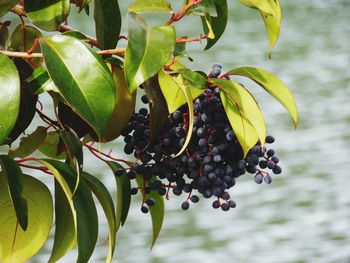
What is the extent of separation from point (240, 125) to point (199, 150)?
0.03m

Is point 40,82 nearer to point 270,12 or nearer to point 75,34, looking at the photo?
point 75,34

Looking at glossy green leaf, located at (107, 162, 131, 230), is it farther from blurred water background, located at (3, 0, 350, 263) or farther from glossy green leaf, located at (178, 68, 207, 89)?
blurred water background, located at (3, 0, 350, 263)

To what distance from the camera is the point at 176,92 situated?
22.3 inches

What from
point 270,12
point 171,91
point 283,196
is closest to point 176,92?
point 171,91

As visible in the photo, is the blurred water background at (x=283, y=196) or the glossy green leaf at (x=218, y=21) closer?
the glossy green leaf at (x=218, y=21)

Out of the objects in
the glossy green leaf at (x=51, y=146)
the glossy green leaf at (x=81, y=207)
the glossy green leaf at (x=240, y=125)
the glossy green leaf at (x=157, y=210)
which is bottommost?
the glossy green leaf at (x=157, y=210)

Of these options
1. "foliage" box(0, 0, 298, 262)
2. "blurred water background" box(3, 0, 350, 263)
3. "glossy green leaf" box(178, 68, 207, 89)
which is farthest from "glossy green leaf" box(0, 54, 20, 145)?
"blurred water background" box(3, 0, 350, 263)

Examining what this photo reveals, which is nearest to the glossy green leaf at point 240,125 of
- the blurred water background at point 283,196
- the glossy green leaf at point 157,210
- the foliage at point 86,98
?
the foliage at point 86,98

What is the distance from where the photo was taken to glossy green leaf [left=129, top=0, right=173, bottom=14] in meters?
→ 0.60

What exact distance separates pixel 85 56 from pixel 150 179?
0.42 ft

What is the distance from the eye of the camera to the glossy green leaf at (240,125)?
58 centimetres

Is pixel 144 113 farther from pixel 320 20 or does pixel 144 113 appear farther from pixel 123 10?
pixel 320 20

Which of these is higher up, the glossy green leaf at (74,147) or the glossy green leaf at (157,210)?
the glossy green leaf at (74,147)

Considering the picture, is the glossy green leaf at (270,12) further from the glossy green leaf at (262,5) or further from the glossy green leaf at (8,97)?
the glossy green leaf at (8,97)
